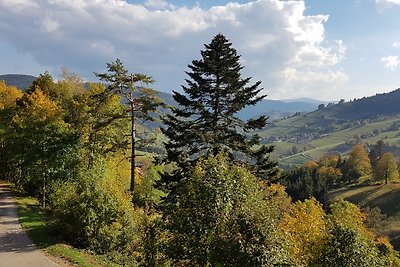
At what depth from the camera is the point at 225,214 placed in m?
11.7

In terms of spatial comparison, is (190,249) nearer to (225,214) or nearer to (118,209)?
(225,214)

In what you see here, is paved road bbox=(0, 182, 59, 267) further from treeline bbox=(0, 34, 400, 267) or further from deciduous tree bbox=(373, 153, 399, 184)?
deciduous tree bbox=(373, 153, 399, 184)

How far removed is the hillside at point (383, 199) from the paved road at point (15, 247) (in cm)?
8020

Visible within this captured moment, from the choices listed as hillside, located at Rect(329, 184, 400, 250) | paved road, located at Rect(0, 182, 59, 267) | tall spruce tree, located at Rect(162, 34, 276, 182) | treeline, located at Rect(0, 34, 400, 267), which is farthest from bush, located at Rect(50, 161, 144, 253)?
hillside, located at Rect(329, 184, 400, 250)

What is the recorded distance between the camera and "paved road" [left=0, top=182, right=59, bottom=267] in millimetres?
20406

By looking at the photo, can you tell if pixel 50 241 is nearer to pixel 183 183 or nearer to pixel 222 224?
pixel 183 183

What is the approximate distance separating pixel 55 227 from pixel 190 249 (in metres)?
17.4

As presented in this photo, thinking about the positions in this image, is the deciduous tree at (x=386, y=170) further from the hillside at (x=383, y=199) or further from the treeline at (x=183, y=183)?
the treeline at (x=183, y=183)

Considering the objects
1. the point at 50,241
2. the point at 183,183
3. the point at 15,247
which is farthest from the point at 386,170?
the point at 183,183

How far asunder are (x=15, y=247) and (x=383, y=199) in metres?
109

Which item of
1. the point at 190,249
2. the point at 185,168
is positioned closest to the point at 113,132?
the point at 185,168

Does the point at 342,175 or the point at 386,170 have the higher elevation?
the point at 386,170

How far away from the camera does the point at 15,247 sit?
22.8 metres

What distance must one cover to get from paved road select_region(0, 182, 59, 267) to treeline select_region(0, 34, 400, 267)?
2.65 meters
